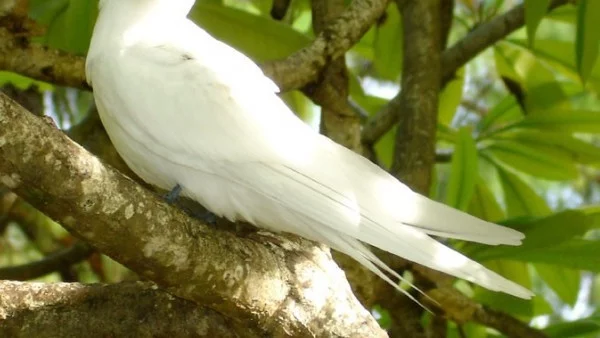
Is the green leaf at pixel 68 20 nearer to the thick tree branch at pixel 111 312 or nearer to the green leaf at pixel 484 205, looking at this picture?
the thick tree branch at pixel 111 312

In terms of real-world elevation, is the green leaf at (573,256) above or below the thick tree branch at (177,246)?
below

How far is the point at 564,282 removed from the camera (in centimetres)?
148

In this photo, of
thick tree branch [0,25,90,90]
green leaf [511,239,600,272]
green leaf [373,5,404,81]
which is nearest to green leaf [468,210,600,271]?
green leaf [511,239,600,272]

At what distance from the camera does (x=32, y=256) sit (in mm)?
1978

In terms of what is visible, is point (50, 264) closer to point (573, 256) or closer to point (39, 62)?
point (39, 62)

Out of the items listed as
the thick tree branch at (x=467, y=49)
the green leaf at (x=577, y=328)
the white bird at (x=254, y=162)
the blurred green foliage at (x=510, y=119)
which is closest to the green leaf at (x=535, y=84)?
the blurred green foliage at (x=510, y=119)

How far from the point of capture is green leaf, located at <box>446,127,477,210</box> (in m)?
1.27

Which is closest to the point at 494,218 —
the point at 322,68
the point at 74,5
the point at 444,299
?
the point at 444,299

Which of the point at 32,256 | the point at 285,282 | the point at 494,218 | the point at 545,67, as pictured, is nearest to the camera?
the point at 285,282

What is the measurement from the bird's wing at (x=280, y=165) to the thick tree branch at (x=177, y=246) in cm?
5

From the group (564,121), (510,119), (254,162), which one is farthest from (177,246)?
(510,119)

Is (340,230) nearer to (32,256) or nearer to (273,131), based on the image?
(273,131)

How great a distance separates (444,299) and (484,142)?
458mm

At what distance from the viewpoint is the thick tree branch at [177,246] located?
0.57 meters
